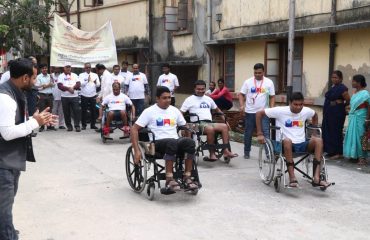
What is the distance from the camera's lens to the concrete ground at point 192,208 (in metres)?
4.99

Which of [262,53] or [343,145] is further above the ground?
[262,53]

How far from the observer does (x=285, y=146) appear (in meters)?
6.38

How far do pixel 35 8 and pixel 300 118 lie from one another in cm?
1625

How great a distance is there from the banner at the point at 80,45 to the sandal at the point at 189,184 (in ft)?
31.6

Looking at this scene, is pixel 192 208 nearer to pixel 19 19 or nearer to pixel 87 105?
pixel 87 105

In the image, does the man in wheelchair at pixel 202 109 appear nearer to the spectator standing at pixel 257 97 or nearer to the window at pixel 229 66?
the spectator standing at pixel 257 97

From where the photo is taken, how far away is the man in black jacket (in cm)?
375

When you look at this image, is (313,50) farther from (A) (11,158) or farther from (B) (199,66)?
(A) (11,158)

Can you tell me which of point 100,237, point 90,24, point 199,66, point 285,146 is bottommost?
point 100,237

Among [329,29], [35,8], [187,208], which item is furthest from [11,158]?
[35,8]

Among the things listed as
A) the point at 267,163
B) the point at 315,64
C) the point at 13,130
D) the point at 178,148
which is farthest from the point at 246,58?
the point at 13,130

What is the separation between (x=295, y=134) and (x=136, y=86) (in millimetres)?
7024

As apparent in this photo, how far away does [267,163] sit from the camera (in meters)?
7.07

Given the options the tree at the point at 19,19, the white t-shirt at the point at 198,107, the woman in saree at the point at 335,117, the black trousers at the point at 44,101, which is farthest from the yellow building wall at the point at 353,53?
the tree at the point at 19,19
